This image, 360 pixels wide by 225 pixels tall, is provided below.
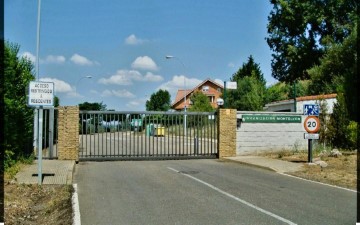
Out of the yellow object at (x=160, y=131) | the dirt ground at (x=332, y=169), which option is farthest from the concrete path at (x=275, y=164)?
the yellow object at (x=160, y=131)

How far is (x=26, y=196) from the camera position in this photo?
10.9m

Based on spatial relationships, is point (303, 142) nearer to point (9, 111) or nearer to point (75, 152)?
point (75, 152)

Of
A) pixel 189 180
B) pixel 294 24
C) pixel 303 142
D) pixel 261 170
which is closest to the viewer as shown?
pixel 189 180

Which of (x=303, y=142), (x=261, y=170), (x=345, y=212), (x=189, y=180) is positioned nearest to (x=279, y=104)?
(x=303, y=142)

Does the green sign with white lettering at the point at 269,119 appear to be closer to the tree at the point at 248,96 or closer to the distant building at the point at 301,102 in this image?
the distant building at the point at 301,102

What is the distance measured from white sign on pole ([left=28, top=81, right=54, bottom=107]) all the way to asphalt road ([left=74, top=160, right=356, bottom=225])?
8.30ft

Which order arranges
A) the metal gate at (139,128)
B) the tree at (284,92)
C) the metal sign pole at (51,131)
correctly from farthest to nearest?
the tree at (284,92), the metal gate at (139,128), the metal sign pole at (51,131)

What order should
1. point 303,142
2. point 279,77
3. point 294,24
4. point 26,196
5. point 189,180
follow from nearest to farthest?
point 26,196, point 189,180, point 303,142, point 294,24, point 279,77

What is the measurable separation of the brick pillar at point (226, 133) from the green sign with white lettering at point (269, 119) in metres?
0.72

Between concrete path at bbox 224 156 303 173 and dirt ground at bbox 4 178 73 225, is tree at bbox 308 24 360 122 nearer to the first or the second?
concrete path at bbox 224 156 303 173

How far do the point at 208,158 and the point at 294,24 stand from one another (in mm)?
31937

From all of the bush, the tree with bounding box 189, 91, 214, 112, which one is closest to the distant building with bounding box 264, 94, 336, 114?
the bush

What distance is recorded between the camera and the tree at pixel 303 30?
47000 millimetres

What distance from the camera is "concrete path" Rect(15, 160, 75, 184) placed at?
12884mm
